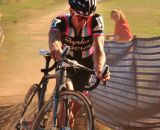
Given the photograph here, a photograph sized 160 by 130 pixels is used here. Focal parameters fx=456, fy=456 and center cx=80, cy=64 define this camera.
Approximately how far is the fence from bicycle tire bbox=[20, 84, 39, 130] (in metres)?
1.32

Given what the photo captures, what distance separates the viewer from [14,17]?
21781 millimetres

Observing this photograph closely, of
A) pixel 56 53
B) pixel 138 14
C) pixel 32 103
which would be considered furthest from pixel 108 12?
pixel 56 53

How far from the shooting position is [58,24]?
5090 millimetres

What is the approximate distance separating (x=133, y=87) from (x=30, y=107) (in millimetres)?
1554

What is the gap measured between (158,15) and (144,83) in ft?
52.4

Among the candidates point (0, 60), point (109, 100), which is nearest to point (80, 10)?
point (109, 100)

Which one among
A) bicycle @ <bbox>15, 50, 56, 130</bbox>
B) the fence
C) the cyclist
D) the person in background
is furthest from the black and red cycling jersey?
the person in background

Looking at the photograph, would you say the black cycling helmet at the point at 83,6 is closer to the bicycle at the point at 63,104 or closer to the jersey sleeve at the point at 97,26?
the jersey sleeve at the point at 97,26

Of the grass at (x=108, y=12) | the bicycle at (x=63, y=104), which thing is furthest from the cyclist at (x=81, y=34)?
→ the grass at (x=108, y=12)

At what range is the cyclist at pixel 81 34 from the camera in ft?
15.9

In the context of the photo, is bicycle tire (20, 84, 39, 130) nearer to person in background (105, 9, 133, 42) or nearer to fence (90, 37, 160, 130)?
fence (90, 37, 160, 130)

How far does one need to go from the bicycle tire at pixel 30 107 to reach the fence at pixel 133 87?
1.32 metres

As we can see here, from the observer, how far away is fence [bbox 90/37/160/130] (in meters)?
6.04

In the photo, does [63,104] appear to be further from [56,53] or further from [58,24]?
[58,24]
